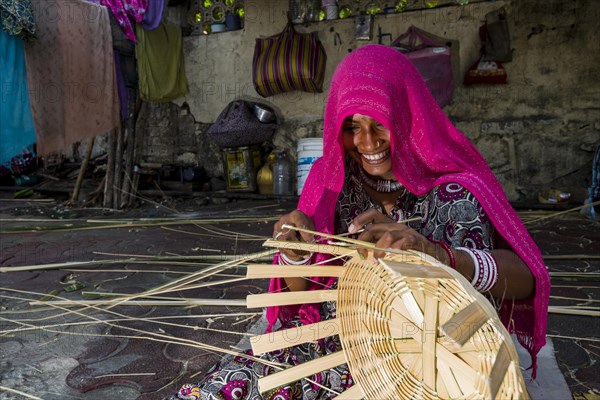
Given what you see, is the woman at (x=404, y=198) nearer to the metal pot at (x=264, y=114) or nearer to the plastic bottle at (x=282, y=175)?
the plastic bottle at (x=282, y=175)

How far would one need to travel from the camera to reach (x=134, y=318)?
160 cm

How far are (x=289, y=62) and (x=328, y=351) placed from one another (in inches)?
182

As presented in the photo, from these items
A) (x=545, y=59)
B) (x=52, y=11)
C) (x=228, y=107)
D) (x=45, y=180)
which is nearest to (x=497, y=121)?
(x=545, y=59)

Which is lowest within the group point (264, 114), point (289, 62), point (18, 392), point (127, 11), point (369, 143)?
point (18, 392)

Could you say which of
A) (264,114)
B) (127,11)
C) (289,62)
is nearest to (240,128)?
(264,114)

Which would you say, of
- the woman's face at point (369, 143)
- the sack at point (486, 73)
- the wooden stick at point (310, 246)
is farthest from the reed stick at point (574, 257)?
the sack at point (486, 73)

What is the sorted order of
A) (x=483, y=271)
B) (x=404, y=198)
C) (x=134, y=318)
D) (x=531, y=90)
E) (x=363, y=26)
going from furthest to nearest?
(x=363, y=26) < (x=531, y=90) < (x=134, y=318) < (x=404, y=198) < (x=483, y=271)

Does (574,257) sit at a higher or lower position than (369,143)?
lower

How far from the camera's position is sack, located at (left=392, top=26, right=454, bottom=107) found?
4637 mm

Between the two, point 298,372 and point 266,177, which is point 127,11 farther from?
→ point 298,372

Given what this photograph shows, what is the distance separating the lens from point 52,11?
308 centimetres

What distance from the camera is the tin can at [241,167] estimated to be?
19.1 ft

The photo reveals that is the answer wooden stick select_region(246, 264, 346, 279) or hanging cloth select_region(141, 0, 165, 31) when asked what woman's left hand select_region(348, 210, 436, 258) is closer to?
wooden stick select_region(246, 264, 346, 279)

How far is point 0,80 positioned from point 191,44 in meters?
3.72
